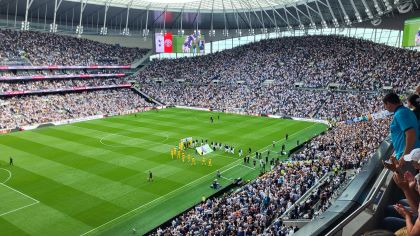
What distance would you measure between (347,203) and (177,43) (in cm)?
7285

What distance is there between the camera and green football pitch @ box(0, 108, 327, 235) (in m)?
20.8

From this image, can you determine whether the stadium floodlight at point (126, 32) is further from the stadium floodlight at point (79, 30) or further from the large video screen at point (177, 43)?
the large video screen at point (177, 43)

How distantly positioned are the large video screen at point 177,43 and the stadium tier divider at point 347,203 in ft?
228

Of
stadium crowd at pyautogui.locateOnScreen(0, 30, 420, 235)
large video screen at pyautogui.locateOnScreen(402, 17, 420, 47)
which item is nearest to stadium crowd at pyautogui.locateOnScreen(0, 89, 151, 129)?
stadium crowd at pyautogui.locateOnScreen(0, 30, 420, 235)

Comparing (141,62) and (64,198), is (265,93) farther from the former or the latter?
(64,198)

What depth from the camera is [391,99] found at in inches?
221

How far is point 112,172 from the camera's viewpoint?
93.2ft

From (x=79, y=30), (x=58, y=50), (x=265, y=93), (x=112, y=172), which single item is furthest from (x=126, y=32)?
(x=112, y=172)

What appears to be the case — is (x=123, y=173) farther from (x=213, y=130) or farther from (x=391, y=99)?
(x=391, y=99)

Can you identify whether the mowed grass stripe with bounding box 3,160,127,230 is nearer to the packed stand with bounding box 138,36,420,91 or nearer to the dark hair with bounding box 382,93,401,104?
the dark hair with bounding box 382,93,401,104

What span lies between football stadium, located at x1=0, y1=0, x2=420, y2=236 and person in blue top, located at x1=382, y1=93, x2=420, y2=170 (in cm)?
2

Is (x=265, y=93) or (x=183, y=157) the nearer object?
(x=183, y=157)

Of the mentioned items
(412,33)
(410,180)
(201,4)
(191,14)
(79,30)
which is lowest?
(410,180)

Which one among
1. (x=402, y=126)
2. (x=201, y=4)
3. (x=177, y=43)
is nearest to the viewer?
(x=402, y=126)
